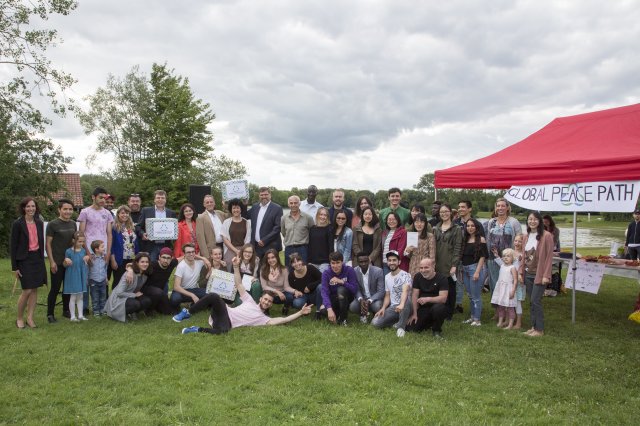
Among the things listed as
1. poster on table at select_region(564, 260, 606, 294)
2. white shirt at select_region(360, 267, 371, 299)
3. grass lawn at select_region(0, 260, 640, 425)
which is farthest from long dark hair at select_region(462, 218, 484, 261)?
poster on table at select_region(564, 260, 606, 294)

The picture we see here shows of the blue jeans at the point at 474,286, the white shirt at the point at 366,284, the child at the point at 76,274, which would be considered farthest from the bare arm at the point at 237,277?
the blue jeans at the point at 474,286

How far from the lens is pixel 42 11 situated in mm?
12945

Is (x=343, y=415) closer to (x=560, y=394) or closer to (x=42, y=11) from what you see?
(x=560, y=394)

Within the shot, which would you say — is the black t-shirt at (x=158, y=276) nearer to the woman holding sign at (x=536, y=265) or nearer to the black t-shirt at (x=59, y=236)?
the black t-shirt at (x=59, y=236)

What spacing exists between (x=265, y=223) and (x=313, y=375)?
363 cm

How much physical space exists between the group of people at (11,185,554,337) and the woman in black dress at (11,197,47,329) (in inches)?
0.6

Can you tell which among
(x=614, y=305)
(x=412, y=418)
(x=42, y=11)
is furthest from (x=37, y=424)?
(x=42, y=11)

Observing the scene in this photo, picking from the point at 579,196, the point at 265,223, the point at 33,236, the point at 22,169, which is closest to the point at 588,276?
the point at 579,196

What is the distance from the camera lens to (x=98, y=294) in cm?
720

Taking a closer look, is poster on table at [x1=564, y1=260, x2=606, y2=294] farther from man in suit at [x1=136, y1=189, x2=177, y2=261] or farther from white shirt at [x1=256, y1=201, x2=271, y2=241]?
man in suit at [x1=136, y1=189, x2=177, y2=261]

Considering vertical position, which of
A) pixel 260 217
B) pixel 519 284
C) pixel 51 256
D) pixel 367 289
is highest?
pixel 260 217

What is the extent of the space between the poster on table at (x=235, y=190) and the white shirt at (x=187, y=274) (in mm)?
1534

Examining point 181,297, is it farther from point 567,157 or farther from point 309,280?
point 567,157

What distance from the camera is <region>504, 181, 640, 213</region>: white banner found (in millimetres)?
5477
